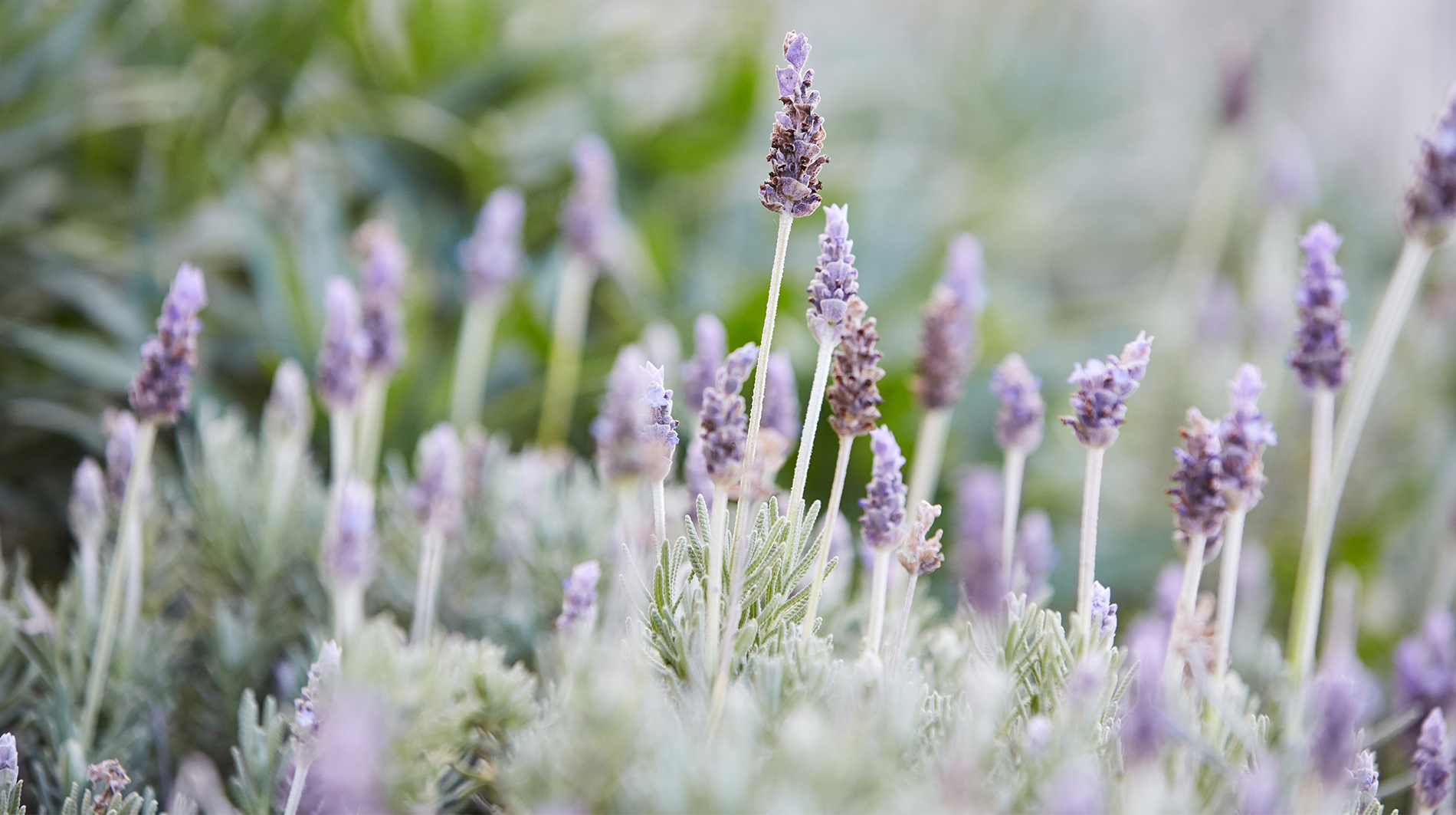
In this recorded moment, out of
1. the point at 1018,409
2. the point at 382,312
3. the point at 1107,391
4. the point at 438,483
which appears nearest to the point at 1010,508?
the point at 1018,409

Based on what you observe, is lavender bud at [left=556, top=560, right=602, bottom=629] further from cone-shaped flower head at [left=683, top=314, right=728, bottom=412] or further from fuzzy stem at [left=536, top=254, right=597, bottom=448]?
fuzzy stem at [left=536, top=254, right=597, bottom=448]

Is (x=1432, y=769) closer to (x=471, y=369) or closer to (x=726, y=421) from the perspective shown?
(x=726, y=421)

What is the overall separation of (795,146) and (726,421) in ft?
0.51

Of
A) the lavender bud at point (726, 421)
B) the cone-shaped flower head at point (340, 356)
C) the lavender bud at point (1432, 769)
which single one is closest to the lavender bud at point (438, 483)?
the cone-shaped flower head at point (340, 356)

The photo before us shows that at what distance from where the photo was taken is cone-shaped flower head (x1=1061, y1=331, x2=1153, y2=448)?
0.57m

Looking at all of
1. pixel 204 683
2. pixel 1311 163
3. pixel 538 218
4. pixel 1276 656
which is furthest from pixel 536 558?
pixel 1311 163

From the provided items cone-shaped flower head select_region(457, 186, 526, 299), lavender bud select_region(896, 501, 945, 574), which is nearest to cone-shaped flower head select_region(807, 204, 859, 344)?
A: lavender bud select_region(896, 501, 945, 574)

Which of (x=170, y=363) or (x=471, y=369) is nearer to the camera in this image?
(x=170, y=363)

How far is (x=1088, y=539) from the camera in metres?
0.59

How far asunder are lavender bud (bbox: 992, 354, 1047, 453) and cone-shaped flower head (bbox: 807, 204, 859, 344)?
0.26 metres

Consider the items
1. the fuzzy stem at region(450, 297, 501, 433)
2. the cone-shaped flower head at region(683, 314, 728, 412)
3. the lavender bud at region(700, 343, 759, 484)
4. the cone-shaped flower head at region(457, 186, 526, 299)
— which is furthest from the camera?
the fuzzy stem at region(450, 297, 501, 433)

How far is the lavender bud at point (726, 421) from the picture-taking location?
0.50m

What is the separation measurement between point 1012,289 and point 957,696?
1691 millimetres

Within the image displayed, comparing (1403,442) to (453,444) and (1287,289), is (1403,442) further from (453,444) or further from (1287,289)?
(453,444)
